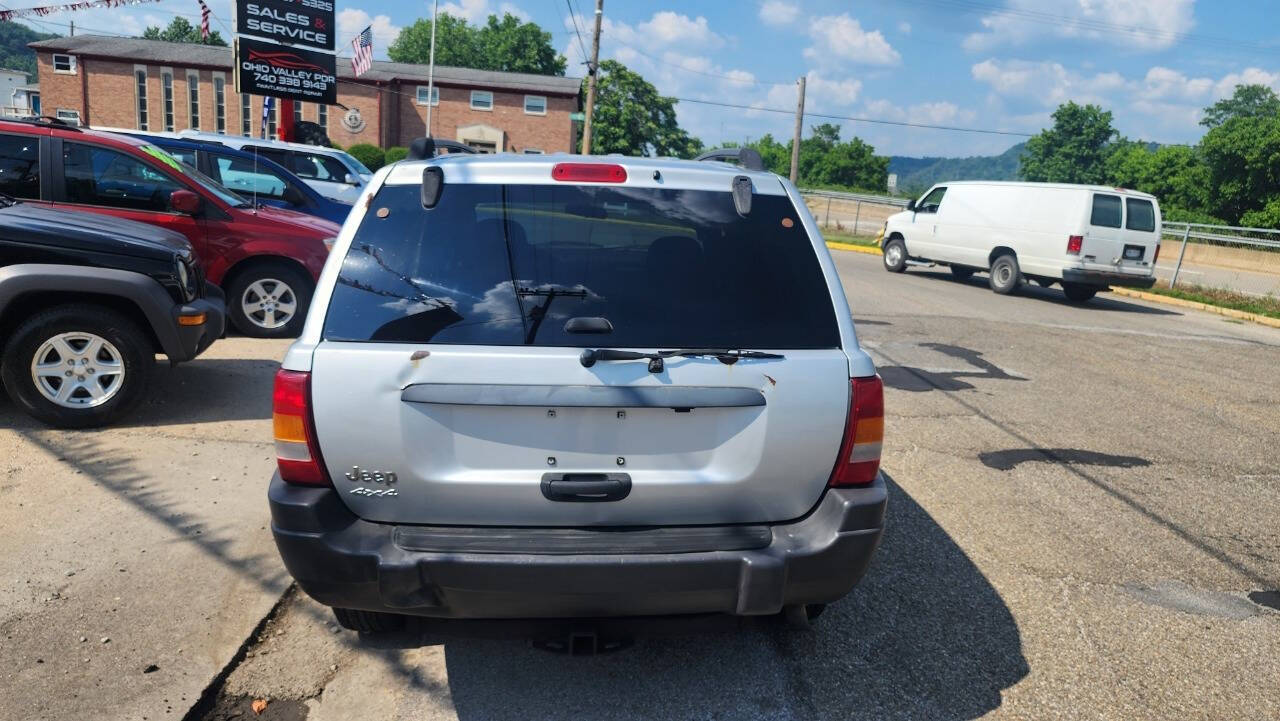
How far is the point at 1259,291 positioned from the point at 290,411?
71.7 feet

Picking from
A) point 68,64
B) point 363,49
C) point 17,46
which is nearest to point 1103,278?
point 363,49

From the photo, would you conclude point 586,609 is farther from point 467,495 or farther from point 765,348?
point 765,348

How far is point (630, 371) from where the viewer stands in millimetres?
2781

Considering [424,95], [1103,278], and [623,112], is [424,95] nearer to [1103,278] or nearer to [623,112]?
[623,112]

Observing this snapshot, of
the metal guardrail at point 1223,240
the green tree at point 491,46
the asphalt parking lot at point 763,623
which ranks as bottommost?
the asphalt parking lot at point 763,623

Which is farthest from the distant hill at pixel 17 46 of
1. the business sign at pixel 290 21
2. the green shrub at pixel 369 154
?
the business sign at pixel 290 21

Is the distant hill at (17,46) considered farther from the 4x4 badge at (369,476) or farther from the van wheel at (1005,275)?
the 4x4 badge at (369,476)

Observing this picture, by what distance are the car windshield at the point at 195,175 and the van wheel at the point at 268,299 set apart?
2.15ft

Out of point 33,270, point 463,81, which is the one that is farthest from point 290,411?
point 463,81

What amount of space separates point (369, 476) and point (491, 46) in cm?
10010

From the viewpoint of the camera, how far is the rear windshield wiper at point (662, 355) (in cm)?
276

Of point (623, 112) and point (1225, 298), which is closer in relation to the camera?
point (1225, 298)

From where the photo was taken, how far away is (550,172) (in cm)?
314

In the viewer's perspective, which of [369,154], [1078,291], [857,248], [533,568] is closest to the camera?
[533,568]
